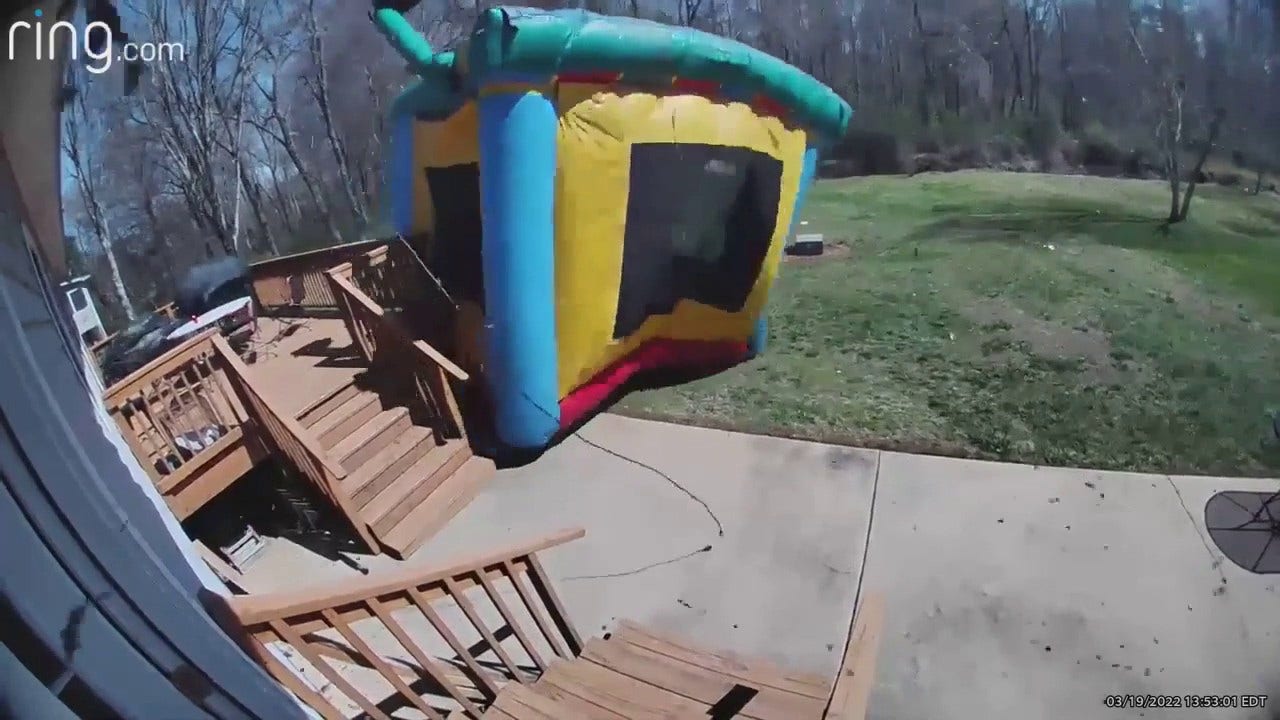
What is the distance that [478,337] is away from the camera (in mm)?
2223

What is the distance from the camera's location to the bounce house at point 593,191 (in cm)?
192

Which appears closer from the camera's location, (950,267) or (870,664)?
(870,664)

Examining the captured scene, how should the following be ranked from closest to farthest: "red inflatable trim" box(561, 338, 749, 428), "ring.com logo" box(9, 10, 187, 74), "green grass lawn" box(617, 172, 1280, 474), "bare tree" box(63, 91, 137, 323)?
"ring.com logo" box(9, 10, 187, 74), "bare tree" box(63, 91, 137, 323), "green grass lawn" box(617, 172, 1280, 474), "red inflatable trim" box(561, 338, 749, 428)

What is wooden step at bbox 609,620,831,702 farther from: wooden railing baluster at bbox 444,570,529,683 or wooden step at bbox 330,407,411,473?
wooden step at bbox 330,407,411,473

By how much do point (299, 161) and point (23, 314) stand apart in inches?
22.4

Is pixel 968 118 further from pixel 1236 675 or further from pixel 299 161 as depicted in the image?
pixel 299 161

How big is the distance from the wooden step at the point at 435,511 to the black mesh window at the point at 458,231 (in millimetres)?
491

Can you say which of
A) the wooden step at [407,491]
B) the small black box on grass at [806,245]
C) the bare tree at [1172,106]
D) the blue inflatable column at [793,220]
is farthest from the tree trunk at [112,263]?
the bare tree at [1172,106]

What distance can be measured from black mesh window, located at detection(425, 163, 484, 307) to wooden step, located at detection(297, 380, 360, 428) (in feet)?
1.28

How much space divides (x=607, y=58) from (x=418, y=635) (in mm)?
1545

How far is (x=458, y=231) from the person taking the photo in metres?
2.17

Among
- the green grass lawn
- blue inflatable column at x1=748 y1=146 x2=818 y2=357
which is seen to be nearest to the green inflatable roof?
blue inflatable column at x1=748 y1=146 x2=818 y2=357

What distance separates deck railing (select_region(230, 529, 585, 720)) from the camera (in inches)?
62.9

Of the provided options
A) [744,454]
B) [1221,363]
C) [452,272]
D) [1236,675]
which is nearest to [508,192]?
[452,272]
